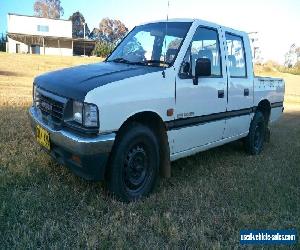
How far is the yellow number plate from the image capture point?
4047mm

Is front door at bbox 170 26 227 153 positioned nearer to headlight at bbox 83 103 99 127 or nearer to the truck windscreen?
the truck windscreen

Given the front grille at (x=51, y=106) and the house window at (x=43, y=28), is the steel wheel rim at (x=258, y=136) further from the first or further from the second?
the house window at (x=43, y=28)

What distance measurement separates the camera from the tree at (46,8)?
82.1 meters

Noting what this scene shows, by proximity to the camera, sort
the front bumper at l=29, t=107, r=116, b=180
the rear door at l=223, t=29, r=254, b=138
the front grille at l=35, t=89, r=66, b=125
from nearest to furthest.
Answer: the front bumper at l=29, t=107, r=116, b=180
the front grille at l=35, t=89, r=66, b=125
the rear door at l=223, t=29, r=254, b=138

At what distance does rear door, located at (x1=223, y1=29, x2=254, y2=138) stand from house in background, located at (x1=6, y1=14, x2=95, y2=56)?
53.6 meters

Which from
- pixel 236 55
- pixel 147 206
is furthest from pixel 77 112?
pixel 236 55

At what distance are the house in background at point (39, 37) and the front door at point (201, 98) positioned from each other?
54373 millimetres

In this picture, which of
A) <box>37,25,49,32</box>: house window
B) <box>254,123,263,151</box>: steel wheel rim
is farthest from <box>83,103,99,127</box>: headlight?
<box>37,25,49,32</box>: house window

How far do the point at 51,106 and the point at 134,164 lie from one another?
1.10m

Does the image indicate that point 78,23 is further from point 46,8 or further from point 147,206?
point 147,206

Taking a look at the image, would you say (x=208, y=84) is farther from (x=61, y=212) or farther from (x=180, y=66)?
(x=61, y=212)

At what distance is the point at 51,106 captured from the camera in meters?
4.11

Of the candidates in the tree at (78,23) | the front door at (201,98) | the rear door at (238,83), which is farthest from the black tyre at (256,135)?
the tree at (78,23)

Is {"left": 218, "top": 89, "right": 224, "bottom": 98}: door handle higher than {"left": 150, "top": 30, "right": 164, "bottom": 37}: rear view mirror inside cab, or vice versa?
{"left": 150, "top": 30, "right": 164, "bottom": 37}: rear view mirror inside cab
